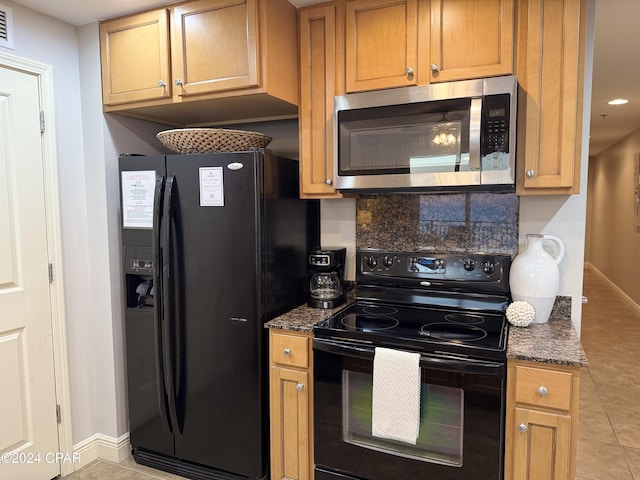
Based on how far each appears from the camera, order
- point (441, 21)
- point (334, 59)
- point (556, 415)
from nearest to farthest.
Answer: point (556, 415), point (441, 21), point (334, 59)

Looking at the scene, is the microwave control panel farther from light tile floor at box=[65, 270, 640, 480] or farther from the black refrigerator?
light tile floor at box=[65, 270, 640, 480]

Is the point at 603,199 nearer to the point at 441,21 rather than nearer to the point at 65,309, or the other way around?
the point at 441,21

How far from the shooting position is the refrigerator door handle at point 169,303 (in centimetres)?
218

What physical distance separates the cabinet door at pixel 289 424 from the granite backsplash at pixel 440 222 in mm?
844

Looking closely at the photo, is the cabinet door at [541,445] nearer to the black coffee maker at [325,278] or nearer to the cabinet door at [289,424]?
the cabinet door at [289,424]

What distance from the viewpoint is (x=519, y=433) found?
1619 mm

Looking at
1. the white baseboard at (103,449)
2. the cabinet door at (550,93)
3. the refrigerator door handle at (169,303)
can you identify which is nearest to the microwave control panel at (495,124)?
the cabinet door at (550,93)

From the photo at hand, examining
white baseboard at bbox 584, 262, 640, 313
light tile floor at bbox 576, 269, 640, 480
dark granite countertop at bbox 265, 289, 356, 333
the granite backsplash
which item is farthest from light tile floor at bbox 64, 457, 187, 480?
white baseboard at bbox 584, 262, 640, 313

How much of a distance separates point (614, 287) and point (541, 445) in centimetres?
702

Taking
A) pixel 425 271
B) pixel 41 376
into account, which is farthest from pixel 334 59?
pixel 41 376

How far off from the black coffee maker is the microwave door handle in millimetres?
839

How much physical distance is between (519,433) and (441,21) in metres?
1.67

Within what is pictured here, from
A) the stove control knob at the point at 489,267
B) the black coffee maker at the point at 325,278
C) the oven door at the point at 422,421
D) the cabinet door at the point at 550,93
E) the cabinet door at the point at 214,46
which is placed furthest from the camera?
the black coffee maker at the point at 325,278

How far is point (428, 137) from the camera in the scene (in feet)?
6.27
